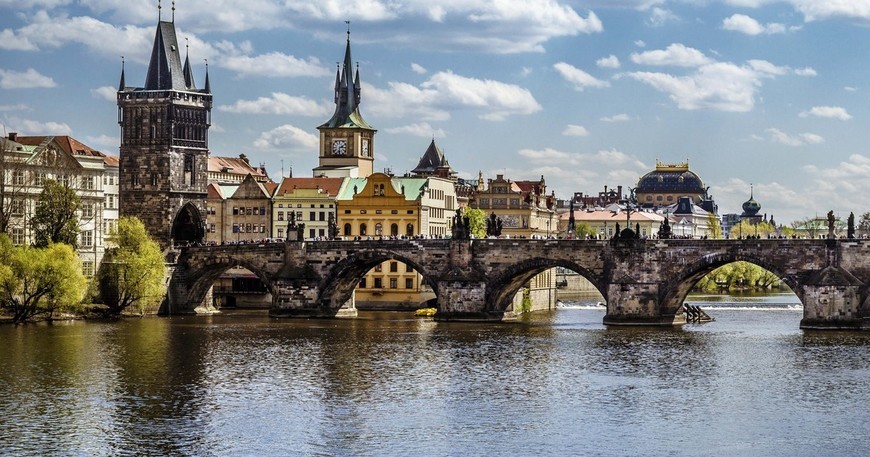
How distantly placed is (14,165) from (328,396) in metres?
52.7

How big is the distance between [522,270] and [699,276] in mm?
13200

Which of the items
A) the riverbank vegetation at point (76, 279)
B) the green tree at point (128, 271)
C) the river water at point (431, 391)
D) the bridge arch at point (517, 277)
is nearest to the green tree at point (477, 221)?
the bridge arch at point (517, 277)

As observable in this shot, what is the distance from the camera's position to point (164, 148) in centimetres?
15425

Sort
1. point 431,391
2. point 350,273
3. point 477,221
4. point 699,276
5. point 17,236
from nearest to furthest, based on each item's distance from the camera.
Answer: point 431,391
point 699,276
point 17,236
point 350,273
point 477,221

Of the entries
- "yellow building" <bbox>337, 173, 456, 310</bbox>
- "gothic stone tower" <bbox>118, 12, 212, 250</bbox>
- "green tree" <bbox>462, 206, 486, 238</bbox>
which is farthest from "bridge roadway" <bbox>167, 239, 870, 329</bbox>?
"green tree" <bbox>462, 206, 486, 238</bbox>

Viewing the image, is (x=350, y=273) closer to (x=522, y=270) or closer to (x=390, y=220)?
(x=522, y=270)

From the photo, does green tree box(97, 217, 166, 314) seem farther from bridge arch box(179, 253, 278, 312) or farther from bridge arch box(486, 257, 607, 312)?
bridge arch box(486, 257, 607, 312)

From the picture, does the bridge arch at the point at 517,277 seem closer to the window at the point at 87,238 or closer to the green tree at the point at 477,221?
the green tree at the point at 477,221

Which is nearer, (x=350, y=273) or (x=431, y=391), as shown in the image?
(x=431, y=391)

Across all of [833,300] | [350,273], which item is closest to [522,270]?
[350,273]

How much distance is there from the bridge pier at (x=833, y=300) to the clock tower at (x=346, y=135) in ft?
218

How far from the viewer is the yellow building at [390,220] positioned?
156500 mm

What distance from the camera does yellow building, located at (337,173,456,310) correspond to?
15650cm

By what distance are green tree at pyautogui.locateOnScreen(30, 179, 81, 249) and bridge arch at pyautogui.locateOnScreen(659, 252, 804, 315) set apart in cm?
4396
